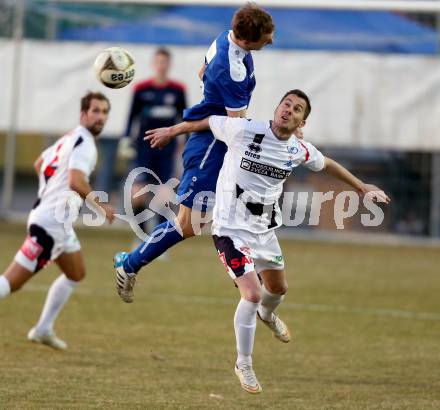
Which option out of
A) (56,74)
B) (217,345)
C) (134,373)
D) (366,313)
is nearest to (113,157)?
(56,74)

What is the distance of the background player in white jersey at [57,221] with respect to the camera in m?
8.42

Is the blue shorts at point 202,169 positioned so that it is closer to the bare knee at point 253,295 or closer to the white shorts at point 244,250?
the white shorts at point 244,250

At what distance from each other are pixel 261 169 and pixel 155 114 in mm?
7292

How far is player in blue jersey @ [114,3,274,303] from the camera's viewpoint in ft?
23.4

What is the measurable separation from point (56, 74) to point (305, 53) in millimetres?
3993

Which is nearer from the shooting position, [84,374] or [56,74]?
[84,374]

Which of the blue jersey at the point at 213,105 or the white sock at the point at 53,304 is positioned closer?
the blue jersey at the point at 213,105

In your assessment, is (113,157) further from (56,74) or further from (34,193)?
(34,193)

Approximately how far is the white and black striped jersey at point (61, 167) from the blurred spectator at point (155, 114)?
5.33m

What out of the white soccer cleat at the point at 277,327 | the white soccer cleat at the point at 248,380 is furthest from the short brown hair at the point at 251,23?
the white soccer cleat at the point at 248,380

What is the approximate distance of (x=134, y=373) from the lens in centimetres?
772

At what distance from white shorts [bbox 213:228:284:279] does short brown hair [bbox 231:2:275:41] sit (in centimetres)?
129

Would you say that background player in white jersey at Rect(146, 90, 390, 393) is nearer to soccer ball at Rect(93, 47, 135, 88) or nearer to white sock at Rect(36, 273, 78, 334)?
soccer ball at Rect(93, 47, 135, 88)

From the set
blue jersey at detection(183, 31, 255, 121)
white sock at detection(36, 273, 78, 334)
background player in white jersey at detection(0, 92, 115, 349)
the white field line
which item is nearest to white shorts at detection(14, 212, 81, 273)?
background player in white jersey at detection(0, 92, 115, 349)
